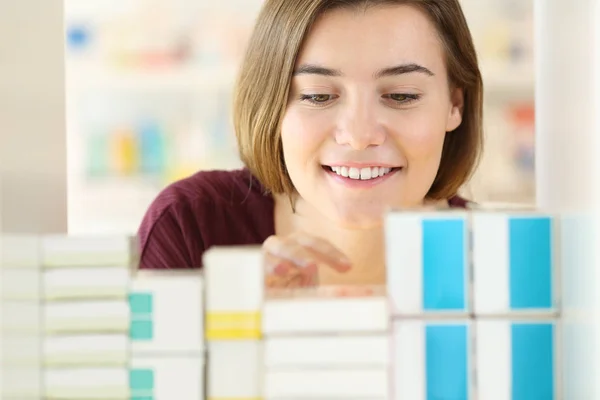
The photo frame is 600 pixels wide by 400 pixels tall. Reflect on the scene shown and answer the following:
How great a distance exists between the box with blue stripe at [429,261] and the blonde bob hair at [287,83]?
1.73 ft

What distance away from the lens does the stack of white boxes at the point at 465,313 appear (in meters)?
0.45

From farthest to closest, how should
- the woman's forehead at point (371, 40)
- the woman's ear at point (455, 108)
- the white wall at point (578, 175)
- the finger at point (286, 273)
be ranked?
the woman's ear at point (455, 108), the woman's forehead at point (371, 40), the finger at point (286, 273), the white wall at point (578, 175)

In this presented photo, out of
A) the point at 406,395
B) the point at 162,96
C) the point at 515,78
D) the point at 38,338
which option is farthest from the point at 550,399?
the point at 162,96

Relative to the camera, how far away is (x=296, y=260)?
56cm

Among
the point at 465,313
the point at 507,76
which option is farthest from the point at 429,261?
the point at 507,76

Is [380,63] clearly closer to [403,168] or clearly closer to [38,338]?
[403,168]

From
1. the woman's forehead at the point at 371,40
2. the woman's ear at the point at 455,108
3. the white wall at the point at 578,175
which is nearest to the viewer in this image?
the white wall at the point at 578,175

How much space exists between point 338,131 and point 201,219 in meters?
0.28

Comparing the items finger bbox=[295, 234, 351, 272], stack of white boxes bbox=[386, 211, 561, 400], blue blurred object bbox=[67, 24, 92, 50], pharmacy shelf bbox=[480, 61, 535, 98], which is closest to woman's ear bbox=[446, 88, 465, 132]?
finger bbox=[295, 234, 351, 272]

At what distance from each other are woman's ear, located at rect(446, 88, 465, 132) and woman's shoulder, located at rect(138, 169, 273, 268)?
29 cm

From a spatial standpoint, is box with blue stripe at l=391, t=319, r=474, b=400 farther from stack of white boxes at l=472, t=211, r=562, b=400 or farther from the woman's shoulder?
the woman's shoulder

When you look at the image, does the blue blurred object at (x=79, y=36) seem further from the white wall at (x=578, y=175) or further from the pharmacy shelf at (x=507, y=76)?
the white wall at (x=578, y=175)

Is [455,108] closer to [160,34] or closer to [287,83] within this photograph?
[287,83]

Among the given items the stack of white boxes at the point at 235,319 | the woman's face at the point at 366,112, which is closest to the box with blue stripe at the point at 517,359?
the stack of white boxes at the point at 235,319
